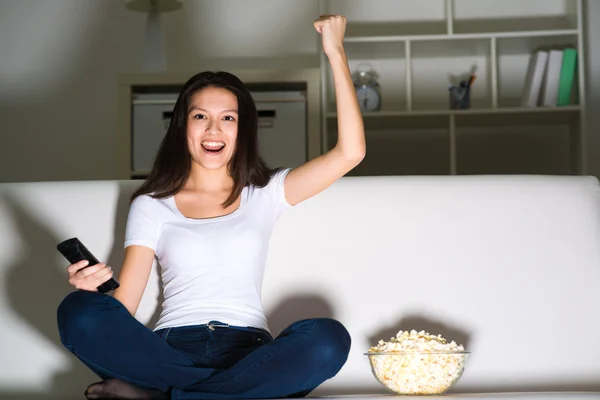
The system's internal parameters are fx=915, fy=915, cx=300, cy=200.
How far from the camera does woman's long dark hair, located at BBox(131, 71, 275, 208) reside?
2.17 metres

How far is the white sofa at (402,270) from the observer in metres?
2.08

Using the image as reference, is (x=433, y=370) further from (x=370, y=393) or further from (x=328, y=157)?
(x=328, y=157)

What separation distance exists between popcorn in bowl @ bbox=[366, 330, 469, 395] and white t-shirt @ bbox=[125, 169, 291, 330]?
0.31m

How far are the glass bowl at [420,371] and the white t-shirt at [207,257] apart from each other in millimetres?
325

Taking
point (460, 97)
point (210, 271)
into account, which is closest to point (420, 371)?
point (210, 271)

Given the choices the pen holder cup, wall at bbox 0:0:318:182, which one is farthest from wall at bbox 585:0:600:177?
wall at bbox 0:0:318:182

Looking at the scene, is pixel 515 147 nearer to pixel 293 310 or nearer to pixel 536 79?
pixel 536 79

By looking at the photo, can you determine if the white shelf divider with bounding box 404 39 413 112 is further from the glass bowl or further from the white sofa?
the glass bowl

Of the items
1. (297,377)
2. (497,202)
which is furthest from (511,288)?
(297,377)

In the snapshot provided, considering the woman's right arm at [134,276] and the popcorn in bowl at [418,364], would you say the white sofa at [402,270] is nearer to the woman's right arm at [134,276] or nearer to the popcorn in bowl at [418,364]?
the woman's right arm at [134,276]

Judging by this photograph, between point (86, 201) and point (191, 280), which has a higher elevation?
point (86, 201)

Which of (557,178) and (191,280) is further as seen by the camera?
(557,178)

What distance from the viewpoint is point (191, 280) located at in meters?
2.00

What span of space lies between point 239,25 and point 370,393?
8.82 ft
